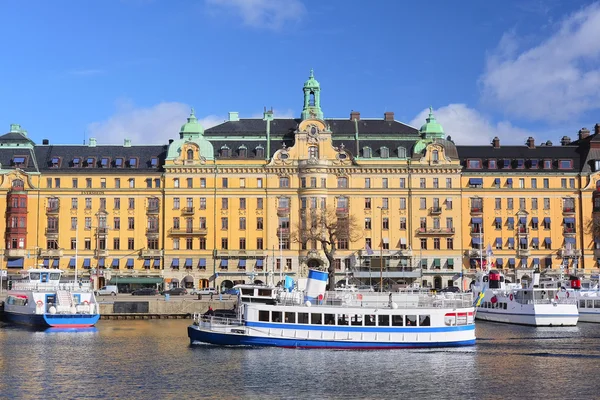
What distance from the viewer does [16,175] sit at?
152250mm

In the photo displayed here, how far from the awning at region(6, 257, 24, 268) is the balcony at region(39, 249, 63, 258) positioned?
130 inches

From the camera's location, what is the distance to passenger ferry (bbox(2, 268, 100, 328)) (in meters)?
102

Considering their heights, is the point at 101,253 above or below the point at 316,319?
above

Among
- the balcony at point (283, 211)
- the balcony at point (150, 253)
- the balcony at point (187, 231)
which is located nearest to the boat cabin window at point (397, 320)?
the balcony at point (283, 211)

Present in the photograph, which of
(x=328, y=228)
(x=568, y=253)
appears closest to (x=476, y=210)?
(x=568, y=253)

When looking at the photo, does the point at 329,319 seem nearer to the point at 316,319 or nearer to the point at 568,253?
the point at 316,319

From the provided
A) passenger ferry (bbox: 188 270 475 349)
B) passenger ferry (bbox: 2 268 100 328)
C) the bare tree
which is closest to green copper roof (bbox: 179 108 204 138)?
the bare tree

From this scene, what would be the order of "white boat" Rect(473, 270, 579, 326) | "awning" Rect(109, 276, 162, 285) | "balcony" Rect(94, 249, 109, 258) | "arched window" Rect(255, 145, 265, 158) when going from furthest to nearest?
"arched window" Rect(255, 145, 265, 158)
"balcony" Rect(94, 249, 109, 258)
"awning" Rect(109, 276, 162, 285)
"white boat" Rect(473, 270, 579, 326)

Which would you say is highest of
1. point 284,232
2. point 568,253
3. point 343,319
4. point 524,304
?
point 284,232

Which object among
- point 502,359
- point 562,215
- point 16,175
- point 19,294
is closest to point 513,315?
point 502,359

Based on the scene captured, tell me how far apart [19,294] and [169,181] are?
45111mm

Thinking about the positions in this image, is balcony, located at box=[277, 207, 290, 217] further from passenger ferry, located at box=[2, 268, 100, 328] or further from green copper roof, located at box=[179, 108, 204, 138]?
passenger ferry, located at box=[2, 268, 100, 328]

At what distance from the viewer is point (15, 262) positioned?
495ft

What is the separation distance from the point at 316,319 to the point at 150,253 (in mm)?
74534
